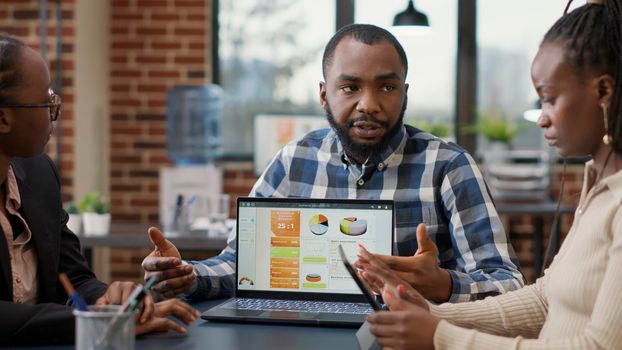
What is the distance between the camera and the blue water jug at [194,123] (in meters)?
5.27

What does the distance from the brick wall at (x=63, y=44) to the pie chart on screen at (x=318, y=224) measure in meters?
3.20

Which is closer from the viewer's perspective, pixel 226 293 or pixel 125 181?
pixel 226 293

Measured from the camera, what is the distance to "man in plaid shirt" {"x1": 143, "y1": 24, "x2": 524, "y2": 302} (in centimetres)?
186

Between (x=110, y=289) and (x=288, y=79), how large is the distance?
3906 millimetres

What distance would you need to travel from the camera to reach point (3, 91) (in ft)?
5.45

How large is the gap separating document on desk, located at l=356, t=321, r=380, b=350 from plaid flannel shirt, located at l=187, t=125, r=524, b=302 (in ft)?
0.97

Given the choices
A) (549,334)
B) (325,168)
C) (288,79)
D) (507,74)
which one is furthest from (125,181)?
(549,334)

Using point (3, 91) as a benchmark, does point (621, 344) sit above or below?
below

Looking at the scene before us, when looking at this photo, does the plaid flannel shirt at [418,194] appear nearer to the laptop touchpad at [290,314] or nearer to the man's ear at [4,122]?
the laptop touchpad at [290,314]

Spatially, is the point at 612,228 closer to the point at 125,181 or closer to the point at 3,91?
the point at 3,91

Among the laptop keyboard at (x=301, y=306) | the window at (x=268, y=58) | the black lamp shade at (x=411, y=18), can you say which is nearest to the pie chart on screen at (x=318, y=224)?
the laptop keyboard at (x=301, y=306)

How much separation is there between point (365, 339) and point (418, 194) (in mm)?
565

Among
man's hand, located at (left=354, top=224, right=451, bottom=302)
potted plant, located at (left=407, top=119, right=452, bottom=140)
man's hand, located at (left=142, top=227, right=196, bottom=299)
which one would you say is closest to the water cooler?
potted plant, located at (left=407, top=119, right=452, bottom=140)

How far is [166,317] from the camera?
1.64 metres
